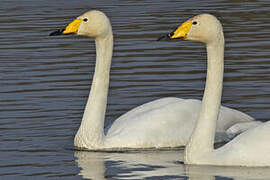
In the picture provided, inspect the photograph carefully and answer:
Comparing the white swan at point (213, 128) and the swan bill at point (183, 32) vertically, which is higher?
the swan bill at point (183, 32)

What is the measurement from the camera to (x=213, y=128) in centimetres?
1036

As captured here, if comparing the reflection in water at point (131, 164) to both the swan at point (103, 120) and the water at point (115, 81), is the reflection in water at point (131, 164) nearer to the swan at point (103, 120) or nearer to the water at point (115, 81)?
the water at point (115, 81)

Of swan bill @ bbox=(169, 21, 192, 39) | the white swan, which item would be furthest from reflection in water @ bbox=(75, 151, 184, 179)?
swan bill @ bbox=(169, 21, 192, 39)

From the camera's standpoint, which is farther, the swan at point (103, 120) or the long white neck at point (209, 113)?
the swan at point (103, 120)

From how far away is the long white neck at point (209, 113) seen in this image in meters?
10.3

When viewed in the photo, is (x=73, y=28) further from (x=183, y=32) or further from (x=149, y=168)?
(x=149, y=168)

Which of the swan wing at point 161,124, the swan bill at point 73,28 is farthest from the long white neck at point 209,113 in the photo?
the swan bill at point 73,28

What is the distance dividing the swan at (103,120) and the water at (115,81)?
0.96 feet

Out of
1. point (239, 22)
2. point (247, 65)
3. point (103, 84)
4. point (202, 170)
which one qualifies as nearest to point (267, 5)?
point (239, 22)

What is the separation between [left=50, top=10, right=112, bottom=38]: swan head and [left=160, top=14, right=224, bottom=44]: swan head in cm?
189

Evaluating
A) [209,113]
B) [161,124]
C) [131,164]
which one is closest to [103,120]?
[161,124]

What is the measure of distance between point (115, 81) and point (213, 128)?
5717 mm

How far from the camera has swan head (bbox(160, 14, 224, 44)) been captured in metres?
10.1

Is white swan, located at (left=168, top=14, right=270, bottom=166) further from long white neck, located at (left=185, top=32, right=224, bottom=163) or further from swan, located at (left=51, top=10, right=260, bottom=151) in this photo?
swan, located at (left=51, top=10, right=260, bottom=151)
